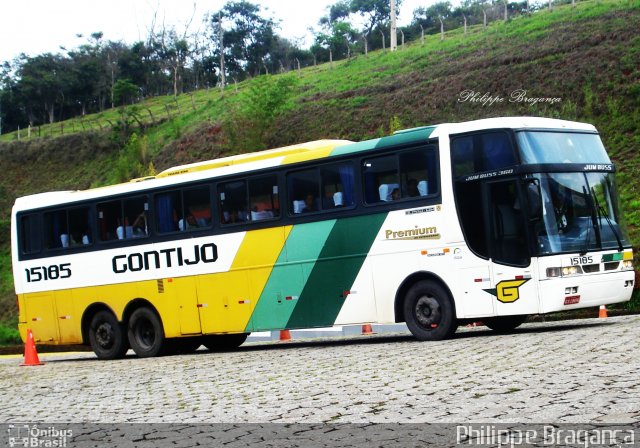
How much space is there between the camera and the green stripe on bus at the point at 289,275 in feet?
63.2

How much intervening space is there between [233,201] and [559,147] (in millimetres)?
6740

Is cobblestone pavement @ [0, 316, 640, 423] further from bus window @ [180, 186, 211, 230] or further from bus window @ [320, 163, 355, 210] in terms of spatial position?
bus window @ [180, 186, 211, 230]

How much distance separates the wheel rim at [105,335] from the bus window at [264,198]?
4.94m

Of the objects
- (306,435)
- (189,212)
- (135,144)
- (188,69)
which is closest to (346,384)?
(306,435)

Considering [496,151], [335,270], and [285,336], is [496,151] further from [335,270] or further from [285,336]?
[285,336]

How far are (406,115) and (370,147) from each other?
35.5 metres

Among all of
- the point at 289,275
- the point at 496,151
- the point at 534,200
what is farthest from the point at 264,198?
the point at 534,200

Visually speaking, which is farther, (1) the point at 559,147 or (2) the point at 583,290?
(1) the point at 559,147

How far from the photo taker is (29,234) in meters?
24.2

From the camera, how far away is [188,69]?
4360 inches

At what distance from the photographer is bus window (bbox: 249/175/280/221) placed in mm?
19923

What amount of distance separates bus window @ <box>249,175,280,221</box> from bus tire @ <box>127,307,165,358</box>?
3682mm

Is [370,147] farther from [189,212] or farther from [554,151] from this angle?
[189,212]

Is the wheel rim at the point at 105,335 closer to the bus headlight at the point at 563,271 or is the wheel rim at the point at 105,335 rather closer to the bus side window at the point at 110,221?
the bus side window at the point at 110,221
